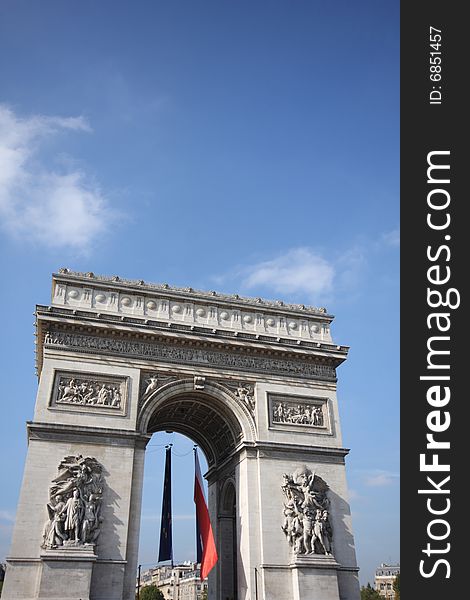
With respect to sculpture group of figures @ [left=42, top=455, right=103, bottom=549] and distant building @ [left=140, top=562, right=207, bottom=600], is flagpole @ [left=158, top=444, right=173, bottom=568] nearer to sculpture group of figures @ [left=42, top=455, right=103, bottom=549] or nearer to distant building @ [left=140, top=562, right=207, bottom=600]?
sculpture group of figures @ [left=42, top=455, right=103, bottom=549]

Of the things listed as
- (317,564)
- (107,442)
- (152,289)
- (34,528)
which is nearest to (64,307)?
(152,289)

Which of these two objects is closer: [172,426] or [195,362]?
[195,362]

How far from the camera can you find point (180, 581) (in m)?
107

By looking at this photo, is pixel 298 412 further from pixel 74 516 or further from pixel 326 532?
pixel 74 516

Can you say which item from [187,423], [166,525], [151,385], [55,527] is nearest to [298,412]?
[187,423]

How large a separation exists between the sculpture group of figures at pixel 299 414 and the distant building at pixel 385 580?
286 ft

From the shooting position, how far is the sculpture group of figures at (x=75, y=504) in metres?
20.8

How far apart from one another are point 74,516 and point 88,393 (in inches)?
190

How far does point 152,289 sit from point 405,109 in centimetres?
1514

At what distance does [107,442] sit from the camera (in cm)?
2320

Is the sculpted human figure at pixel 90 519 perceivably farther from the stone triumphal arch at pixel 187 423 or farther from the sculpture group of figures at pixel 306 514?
the sculpture group of figures at pixel 306 514

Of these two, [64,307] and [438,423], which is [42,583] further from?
[438,423]

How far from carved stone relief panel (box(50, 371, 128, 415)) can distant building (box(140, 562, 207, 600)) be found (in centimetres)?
7367

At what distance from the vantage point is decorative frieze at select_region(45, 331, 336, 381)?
24500 millimetres
